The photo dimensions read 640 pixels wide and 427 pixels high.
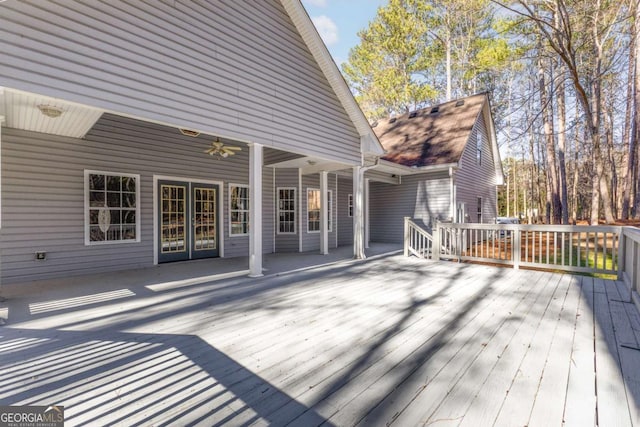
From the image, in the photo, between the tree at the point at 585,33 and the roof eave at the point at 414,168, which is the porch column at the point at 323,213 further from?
the tree at the point at 585,33

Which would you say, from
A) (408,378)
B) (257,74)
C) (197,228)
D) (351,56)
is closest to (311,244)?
(197,228)

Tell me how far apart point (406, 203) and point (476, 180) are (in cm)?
350

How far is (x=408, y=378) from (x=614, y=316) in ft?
9.19

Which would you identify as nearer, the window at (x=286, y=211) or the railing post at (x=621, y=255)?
the railing post at (x=621, y=255)

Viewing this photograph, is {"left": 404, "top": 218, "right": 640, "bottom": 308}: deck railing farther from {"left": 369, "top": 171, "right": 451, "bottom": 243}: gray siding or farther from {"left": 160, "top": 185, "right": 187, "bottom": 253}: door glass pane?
{"left": 160, "top": 185, "right": 187, "bottom": 253}: door glass pane

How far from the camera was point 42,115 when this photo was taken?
13.2ft

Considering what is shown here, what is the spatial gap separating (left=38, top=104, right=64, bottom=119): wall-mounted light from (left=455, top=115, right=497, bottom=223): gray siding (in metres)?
10.5

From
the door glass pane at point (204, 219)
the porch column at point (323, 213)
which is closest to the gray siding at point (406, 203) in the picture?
the porch column at point (323, 213)

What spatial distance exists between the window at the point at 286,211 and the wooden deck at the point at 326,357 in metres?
4.48

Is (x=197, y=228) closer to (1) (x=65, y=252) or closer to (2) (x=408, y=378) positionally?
(1) (x=65, y=252)

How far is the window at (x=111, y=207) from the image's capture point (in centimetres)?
541

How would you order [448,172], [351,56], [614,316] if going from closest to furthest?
[614,316] < [448,172] < [351,56]

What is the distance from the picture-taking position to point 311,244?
8.91 metres

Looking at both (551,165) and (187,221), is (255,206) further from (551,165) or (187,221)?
(551,165)
